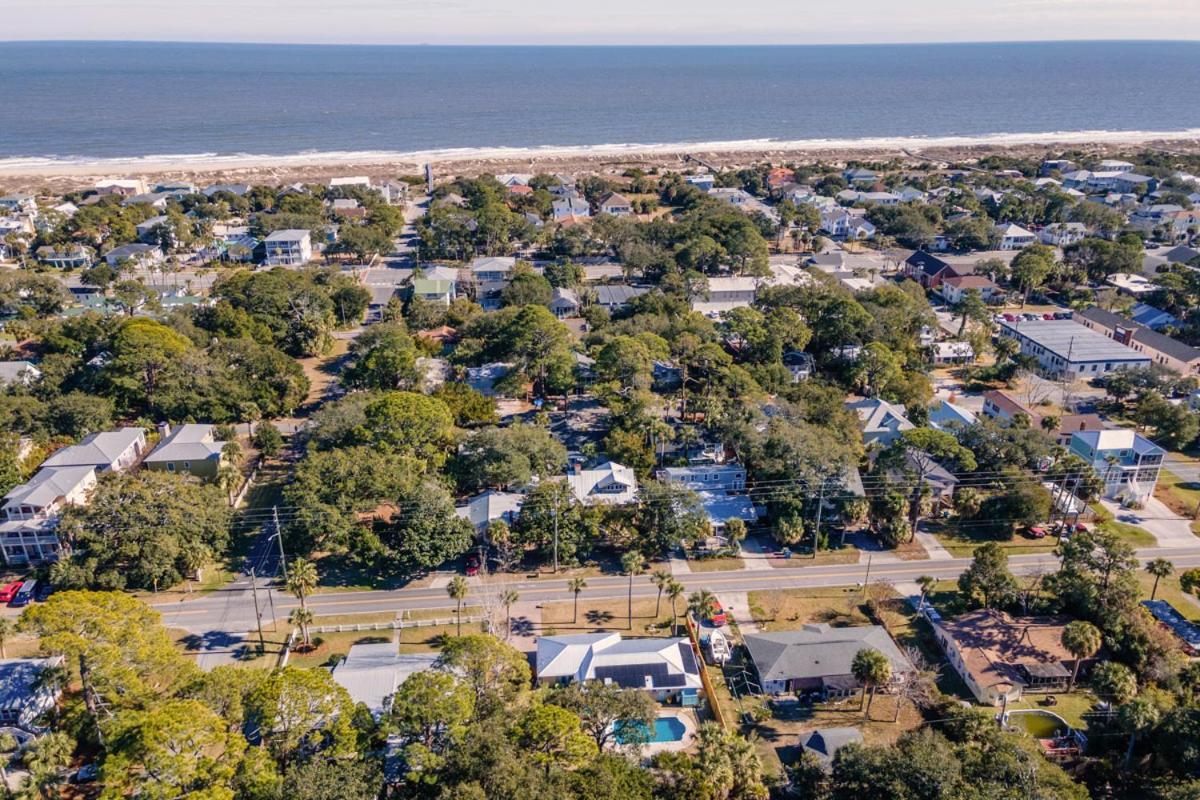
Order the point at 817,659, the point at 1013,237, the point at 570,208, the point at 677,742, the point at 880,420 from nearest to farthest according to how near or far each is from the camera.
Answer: the point at 677,742, the point at 817,659, the point at 880,420, the point at 1013,237, the point at 570,208

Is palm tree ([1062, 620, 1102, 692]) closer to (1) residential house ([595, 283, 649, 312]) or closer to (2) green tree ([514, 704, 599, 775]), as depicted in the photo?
(2) green tree ([514, 704, 599, 775])

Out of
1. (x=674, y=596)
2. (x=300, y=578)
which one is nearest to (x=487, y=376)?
(x=300, y=578)

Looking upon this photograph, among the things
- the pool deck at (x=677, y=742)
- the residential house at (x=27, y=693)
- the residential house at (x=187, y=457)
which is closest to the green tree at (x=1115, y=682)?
the pool deck at (x=677, y=742)

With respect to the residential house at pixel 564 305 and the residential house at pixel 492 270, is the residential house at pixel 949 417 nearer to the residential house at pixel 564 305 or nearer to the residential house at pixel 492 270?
the residential house at pixel 564 305

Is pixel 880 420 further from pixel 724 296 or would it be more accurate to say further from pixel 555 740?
pixel 555 740

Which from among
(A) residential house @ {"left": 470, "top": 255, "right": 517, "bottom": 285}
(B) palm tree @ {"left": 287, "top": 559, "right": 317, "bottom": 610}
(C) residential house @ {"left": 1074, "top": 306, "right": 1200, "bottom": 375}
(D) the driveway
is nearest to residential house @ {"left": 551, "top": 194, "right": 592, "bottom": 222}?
(A) residential house @ {"left": 470, "top": 255, "right": 517, "bottom": 285}

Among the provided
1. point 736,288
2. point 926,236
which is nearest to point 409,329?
point 736,288

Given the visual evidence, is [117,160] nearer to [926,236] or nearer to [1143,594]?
[926,236]
